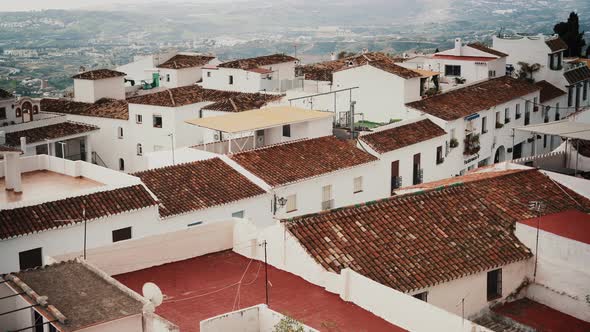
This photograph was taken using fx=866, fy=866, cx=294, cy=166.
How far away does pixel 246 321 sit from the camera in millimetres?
16203

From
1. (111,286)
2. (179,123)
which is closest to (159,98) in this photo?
(179,123)

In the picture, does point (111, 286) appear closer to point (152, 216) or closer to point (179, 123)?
point (152, 216)

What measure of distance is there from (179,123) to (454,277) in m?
32.1

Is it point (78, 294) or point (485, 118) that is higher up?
point (78, 294)

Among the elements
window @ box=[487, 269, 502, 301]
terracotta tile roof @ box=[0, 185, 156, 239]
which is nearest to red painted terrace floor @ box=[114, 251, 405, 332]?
window @ box=[487, 269, 502, 301]

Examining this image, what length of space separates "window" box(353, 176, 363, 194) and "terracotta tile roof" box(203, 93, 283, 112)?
1146 centimetres

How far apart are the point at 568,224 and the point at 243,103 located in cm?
2723

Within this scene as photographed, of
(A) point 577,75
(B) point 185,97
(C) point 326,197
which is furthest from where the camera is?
(A) point 577,75

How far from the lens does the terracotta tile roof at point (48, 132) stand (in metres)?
45.2

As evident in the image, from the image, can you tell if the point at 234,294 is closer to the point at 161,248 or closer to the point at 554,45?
the point at 161,248

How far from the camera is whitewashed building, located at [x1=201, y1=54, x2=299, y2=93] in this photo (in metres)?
52.6

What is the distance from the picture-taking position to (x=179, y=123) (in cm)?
5003

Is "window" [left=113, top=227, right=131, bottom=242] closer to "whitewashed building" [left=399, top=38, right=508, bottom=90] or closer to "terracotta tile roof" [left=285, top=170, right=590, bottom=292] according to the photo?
"terracotta tile roof" [left=285, top=170, right=590, bottom=292]

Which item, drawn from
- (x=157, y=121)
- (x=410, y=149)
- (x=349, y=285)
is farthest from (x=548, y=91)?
(x=349, y=285)
